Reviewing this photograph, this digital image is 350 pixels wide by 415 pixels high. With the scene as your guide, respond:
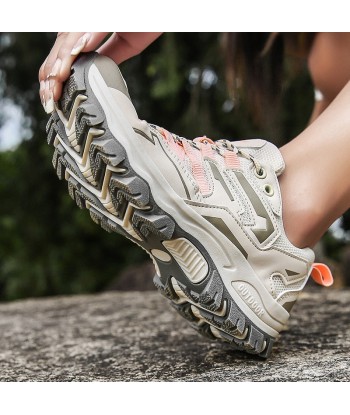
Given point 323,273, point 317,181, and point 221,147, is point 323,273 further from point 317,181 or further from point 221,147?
point 221,147

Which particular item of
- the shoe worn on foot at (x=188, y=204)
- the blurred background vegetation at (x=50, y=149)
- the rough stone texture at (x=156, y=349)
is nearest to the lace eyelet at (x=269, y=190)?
the shoe worn on foot at (x=188, y=204)

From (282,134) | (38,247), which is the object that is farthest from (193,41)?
(38,247)

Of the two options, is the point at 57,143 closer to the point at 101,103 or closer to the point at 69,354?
the point at 101,103

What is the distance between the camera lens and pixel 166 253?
2.94 feet

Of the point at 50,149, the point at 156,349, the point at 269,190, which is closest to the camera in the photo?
the point at 269,190

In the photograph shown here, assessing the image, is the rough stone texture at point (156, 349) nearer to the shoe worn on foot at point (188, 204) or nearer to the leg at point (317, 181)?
the shoe worn on foot at point (188, 204)

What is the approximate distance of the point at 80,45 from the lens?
2.88 ft

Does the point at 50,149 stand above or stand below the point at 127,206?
above

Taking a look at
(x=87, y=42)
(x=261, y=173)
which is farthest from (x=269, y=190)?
(x=87, y=42)

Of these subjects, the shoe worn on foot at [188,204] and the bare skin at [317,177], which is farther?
the bare skin at [317,177]

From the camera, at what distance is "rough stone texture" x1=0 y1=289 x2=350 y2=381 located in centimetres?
92

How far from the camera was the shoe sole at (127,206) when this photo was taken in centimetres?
82

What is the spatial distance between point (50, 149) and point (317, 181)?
8.36 ft

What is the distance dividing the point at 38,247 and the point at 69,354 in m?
2.50
